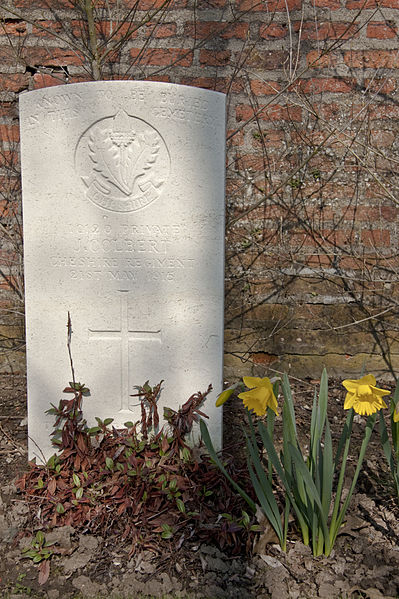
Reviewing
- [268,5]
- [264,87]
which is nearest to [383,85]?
[264,87]

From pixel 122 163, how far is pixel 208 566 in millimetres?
1516

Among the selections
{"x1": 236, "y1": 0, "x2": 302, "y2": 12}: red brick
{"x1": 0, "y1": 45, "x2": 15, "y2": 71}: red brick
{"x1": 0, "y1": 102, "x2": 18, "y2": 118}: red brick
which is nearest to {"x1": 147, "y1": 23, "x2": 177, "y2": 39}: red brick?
{"x1": 236, "y1": 0, "x2": 302, "y2": 12}: red brick

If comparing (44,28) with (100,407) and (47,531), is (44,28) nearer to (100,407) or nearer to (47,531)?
(100,407)

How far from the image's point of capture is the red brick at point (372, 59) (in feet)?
9.61

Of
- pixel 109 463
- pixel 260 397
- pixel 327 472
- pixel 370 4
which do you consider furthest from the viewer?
pixel 370 4

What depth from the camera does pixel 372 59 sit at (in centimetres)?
294

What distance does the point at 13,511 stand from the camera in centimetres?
199

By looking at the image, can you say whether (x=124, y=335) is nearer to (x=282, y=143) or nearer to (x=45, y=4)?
(x=282, y=143)

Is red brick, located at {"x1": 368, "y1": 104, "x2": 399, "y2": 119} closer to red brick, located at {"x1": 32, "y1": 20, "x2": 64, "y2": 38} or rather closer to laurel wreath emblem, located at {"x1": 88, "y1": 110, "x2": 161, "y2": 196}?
laurel wreath emblem, located at {"x1": 88, "y1": 110, "x2": 161, "y2": 196}

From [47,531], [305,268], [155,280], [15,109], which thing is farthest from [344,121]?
[47,531]

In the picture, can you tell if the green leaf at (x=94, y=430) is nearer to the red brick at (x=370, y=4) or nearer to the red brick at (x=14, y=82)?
the red brick at (x=14, y=82)

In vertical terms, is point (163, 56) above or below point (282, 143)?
above

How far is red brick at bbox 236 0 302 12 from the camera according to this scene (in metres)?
2.91

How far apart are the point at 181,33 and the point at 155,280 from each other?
63.5 inches
